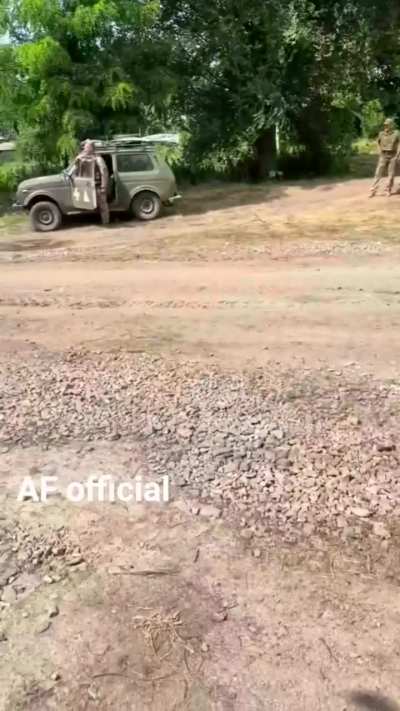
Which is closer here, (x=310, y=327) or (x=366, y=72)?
(x=310, y=327)

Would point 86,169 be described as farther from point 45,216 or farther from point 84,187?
point 45,216

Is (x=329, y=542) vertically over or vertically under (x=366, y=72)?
under

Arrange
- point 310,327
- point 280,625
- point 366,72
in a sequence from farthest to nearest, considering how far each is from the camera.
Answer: point 366,72, point 310,327, point 280,625

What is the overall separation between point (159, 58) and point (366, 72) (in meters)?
7.11

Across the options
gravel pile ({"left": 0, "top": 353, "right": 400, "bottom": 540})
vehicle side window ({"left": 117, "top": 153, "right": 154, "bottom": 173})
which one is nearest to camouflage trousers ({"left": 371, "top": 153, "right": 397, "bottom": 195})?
vehicle side window ({"left": 117, "top": 153, "right": 154, "bottom": 173})

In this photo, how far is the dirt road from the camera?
295 cm

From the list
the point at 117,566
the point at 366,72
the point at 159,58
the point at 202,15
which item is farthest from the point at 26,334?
the point at 366,72

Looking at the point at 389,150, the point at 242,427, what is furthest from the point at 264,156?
the point at 242,427

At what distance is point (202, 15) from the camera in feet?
59.7

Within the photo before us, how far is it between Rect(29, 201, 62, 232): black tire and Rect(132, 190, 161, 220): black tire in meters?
1.65

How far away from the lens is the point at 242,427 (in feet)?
16.3

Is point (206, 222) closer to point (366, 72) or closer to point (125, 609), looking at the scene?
point (366, 72)

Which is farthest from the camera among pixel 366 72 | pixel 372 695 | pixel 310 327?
pixel 366 72

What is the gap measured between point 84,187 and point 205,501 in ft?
34.2
